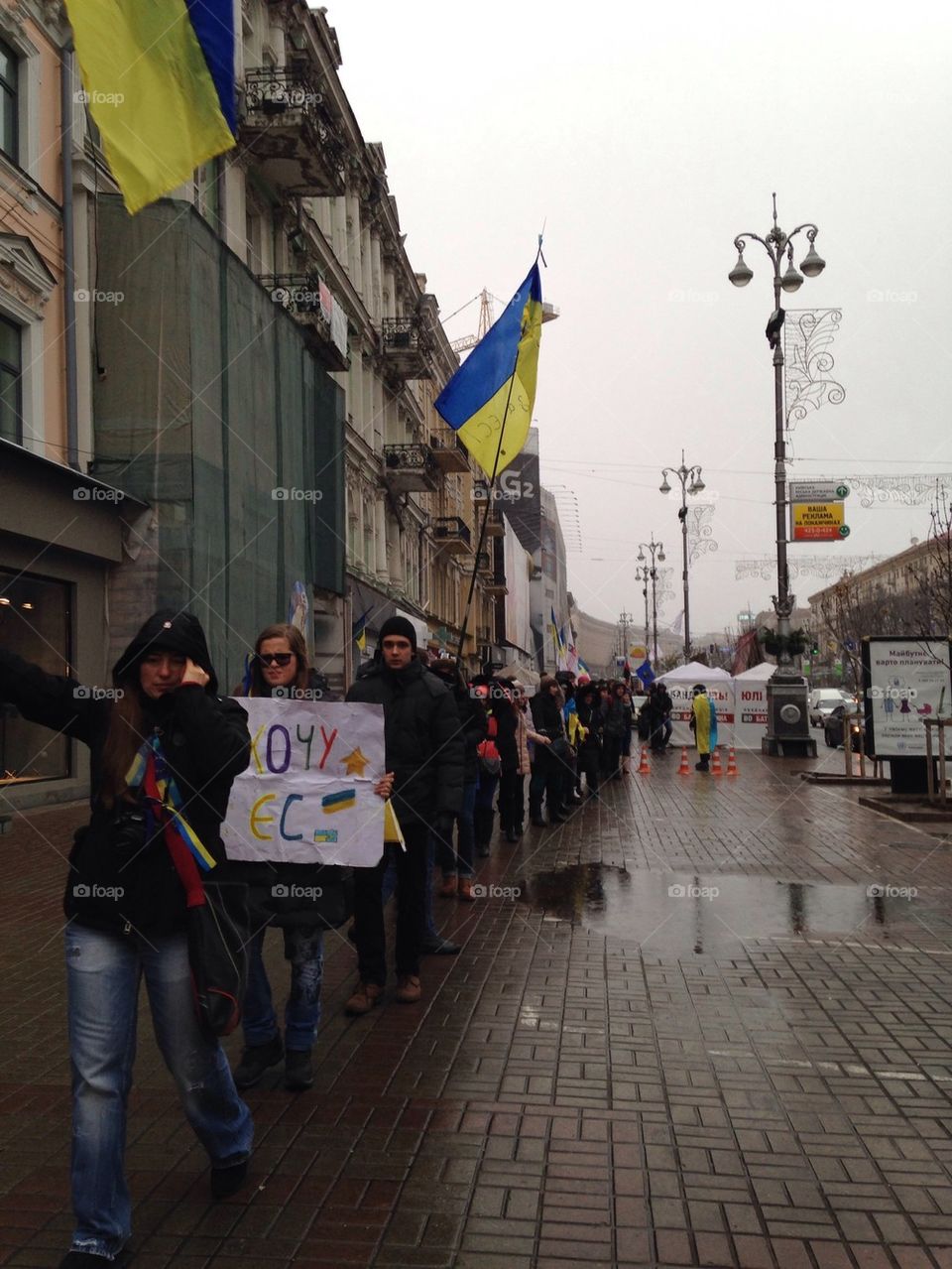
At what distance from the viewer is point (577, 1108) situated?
4.21 metres

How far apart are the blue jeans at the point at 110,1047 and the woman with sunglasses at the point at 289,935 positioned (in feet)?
3.43

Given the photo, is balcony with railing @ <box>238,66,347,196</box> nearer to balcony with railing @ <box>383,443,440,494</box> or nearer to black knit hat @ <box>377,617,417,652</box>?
balcony with railing @ <box>383,443,440,494</box>

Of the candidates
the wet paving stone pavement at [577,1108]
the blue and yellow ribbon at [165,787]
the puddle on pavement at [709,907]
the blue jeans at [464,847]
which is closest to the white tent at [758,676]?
the puddle on pavement at [709,907]

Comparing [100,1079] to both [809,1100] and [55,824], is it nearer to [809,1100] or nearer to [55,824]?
[809,1100]

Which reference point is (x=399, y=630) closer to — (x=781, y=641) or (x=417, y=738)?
(x=417, y=738)

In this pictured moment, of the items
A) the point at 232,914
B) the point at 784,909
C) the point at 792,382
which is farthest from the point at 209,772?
the point at 792,382

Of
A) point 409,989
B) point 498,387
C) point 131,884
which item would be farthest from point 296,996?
point 498,387

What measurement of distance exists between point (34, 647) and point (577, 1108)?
11.2m

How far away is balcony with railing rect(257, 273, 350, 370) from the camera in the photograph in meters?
21.5

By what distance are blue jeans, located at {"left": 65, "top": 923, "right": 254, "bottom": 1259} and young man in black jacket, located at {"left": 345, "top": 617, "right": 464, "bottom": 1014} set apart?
2409mm

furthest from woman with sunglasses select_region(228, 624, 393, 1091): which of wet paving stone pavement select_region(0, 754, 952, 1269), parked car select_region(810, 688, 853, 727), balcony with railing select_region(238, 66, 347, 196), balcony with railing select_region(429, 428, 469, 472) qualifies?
parked car select_region(810, 688, 853, 727)

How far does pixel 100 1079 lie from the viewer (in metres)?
3.00

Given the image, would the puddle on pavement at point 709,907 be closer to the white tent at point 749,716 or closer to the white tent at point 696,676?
the white tent at point 749,716

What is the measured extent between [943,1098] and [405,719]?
296cm
